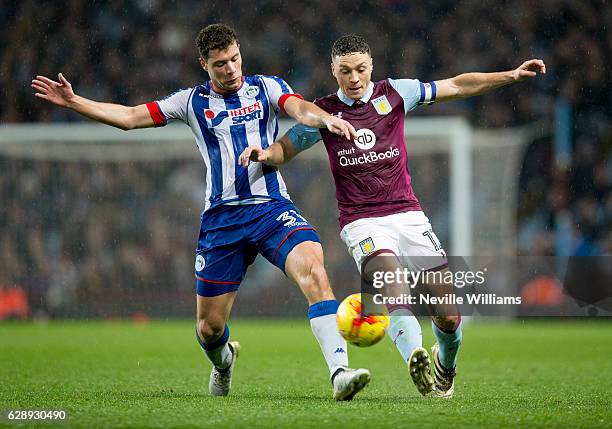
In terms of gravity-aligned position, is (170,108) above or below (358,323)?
above

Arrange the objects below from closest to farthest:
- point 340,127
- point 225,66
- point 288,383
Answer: point 340,127, point 225,66, point 288,383

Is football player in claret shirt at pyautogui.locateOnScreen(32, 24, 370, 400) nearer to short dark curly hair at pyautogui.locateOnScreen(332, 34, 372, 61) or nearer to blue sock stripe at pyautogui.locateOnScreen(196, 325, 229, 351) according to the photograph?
blue sock stripe at pyautogui.locateOnScreen(196, 325, 229, 351)

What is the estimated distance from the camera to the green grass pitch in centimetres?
470

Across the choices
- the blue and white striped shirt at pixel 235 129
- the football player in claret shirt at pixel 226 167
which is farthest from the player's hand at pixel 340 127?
the blue and white striped shirt at pixel 235 129

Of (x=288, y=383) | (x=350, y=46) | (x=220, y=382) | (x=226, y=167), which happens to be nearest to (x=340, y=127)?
(x=350, y=46)

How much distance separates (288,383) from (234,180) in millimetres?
1609

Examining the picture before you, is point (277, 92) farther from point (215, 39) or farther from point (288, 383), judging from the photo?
point (288, 383)

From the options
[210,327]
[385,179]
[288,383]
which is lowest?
[288,383]

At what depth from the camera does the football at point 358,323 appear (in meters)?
5.45

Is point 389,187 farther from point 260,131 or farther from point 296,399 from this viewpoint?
point 296,399

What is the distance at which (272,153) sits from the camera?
5914 mm

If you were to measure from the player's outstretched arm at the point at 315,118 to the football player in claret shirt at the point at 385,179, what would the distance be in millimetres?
190

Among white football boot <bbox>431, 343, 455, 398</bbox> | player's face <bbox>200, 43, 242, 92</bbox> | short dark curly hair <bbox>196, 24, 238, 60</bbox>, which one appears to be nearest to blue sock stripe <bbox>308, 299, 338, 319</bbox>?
white football boot <bbox>431, 343, 455, 398</bbox>

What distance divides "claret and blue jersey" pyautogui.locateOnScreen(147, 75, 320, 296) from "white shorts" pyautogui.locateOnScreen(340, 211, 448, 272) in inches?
12.3
